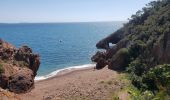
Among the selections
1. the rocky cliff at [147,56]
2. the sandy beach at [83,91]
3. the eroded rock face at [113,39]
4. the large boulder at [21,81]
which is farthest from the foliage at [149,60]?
the eroded rock face at [113,39]

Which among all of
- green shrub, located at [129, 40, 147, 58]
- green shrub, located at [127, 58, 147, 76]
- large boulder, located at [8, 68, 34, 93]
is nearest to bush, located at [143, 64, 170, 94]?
green shrub, located at [127, 58, 147, 76]

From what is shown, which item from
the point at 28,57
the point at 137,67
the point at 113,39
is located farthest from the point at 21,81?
the point at 113,39

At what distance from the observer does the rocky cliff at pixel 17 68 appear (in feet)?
127

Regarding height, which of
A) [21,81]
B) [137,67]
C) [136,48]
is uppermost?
[136,48]

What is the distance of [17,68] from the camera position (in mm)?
41625

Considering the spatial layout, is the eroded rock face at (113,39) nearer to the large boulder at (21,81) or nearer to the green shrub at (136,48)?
the green shrub at (136,48)

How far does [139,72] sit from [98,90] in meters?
8.94

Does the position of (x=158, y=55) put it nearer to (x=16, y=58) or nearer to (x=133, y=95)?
(x=133, y=95)

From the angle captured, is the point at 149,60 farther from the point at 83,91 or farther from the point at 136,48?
the point at 83,91

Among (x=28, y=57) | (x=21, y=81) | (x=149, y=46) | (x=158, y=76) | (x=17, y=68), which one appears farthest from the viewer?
(x=149, y=46)

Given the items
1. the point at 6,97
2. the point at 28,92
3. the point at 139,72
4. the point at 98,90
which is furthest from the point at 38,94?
the point at 139,72

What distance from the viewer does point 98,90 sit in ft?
124

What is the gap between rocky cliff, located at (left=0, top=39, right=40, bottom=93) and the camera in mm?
38781

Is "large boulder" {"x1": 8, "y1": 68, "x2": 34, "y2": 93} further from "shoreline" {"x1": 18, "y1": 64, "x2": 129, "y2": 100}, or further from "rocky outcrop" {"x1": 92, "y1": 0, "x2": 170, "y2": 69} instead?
"rocky outcrop" {"x1": 92, "y1": 0, "x2": 170, "y2": 69}
